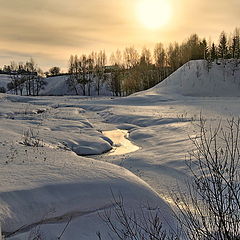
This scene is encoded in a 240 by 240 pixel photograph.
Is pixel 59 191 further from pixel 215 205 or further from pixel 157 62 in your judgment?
pixel 157 62

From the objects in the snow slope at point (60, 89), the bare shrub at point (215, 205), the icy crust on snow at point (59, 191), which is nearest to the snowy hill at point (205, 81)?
the snow slope at point (60, 89)

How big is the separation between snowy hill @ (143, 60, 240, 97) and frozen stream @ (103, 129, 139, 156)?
2515 cm

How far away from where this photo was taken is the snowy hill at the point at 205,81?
1715 inches

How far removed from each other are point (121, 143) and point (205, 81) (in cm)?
3415

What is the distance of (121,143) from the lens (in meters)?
16.0

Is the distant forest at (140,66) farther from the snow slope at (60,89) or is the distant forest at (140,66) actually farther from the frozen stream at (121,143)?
the frozen stream at (121,143)

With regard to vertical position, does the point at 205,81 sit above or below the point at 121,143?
above

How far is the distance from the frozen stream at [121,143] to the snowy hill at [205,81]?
25154mm

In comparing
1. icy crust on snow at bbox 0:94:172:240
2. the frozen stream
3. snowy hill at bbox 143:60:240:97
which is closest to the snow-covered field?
icy crust on snow at bbox 0:94:172:240

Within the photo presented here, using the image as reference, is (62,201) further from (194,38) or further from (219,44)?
(194,38)

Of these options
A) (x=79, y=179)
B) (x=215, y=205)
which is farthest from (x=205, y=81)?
(x=215, y=205)

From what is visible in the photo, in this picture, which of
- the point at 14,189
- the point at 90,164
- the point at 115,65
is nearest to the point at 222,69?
the point at 115,65

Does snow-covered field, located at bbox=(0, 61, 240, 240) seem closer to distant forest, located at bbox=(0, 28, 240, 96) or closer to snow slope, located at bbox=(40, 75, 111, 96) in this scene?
distant forest, located at bbox=(0, 28, 240, 96)

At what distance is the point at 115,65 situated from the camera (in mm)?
79188
